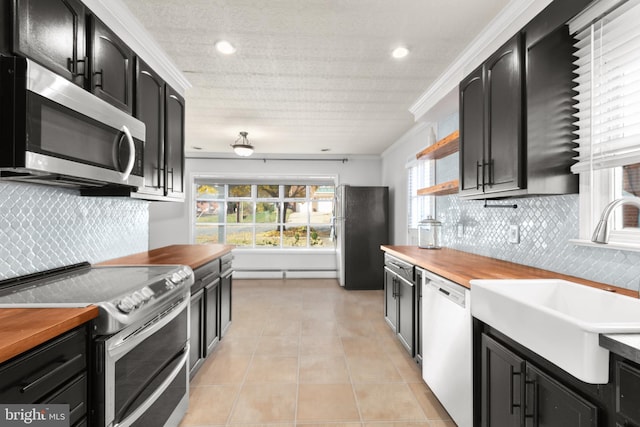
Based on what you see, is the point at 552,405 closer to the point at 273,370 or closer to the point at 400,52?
the point at 273,370

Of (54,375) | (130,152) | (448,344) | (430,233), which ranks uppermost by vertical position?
(130,152)

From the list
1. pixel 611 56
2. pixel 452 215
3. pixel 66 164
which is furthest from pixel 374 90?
pixel 66 164

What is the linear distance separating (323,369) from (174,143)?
2.33 meters

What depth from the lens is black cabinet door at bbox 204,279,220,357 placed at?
2.61m

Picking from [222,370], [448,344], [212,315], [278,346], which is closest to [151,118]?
[212,315]

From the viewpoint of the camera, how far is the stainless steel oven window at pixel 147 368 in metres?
1.23

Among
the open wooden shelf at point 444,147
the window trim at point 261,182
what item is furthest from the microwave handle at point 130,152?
the window trim at point 261,182

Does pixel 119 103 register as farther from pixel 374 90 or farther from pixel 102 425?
pixel 374 90

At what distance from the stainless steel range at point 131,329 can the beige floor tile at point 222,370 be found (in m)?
0.47

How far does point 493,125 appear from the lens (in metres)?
2.00

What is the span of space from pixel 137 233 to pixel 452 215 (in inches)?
122

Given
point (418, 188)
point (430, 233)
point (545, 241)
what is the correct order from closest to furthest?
point (545, 241), point (430, 233), point (418, 188)

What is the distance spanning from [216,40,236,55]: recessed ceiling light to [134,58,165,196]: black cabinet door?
1.75 ft

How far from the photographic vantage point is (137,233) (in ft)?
9.41
